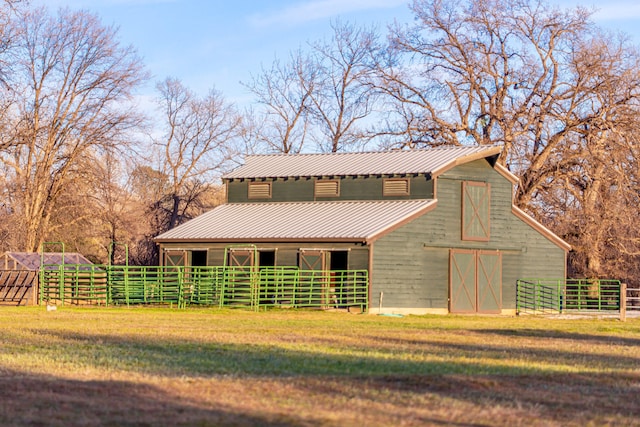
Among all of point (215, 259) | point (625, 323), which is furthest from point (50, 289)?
point (625, 323)

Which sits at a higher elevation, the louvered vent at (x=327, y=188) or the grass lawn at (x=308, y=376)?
the louvered vent at (x=327, y=188)

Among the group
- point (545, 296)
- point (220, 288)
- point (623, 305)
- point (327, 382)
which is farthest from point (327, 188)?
point (327, 382)

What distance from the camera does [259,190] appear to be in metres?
47.3

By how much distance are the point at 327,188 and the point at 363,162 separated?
6.45ft

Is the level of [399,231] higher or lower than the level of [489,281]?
higher

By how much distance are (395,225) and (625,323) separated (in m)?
8.69

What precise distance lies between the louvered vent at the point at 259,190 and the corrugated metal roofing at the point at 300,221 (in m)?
0.42

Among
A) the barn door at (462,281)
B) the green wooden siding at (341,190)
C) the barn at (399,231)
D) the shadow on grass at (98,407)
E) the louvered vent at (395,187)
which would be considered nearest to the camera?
the shadow on grass at (98,407)

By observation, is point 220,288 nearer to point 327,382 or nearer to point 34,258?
point 34,258

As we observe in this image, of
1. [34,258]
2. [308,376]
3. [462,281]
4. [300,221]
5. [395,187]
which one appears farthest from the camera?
[34,258]

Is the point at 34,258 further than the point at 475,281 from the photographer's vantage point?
Yes

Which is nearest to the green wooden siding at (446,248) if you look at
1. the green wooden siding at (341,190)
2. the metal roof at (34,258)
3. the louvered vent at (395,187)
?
the green wooden siding at (341,190)

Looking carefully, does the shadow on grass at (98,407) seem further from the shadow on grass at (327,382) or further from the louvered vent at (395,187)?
the louvered vent at (395,187)

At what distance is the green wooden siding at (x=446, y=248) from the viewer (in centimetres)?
3950
